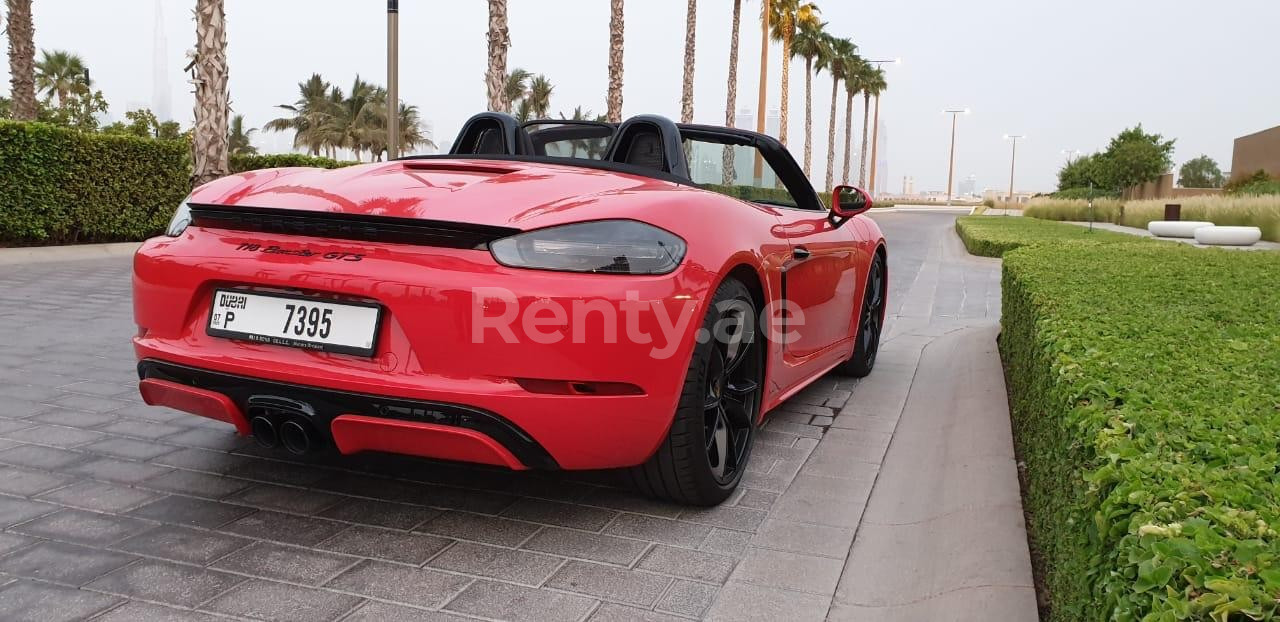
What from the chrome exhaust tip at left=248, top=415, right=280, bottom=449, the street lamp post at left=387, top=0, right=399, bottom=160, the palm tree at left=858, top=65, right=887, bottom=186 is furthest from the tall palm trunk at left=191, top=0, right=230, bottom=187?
the palm tree at left=858, top=65, right=887, bottom=186

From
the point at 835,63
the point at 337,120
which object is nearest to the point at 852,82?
the point at 835,63

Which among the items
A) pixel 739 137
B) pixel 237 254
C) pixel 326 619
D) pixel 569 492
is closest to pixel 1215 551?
pixel 326 619

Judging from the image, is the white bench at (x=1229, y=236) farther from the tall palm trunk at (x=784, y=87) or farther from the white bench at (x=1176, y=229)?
the tall palm trunk at (x=784, y=87)

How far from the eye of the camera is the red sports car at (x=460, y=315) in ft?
8.10

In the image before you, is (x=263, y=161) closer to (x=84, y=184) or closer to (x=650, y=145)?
(x=84, y=184)

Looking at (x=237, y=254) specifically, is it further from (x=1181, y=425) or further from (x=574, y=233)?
(x=1181, y=425)

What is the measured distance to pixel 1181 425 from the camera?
1.91 metres

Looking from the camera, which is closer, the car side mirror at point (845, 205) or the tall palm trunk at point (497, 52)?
the car side mirror at point (845, 205)

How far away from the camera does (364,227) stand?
8.46 ft

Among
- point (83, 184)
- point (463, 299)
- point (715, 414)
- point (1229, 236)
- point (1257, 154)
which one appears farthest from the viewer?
point (1257, 154)

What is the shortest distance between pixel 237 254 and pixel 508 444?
Result: 0.97 m

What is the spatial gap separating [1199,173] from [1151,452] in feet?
303

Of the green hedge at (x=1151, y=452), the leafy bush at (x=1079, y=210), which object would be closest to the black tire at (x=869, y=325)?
the green hedge at (x=1151, y=452)

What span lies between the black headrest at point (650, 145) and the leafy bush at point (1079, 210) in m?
28.9
